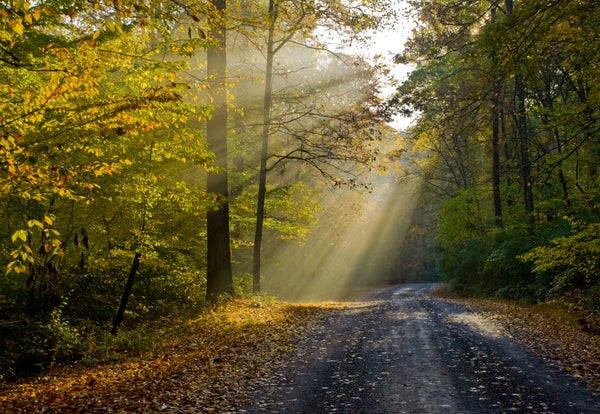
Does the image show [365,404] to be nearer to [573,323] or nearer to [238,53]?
[573,323]

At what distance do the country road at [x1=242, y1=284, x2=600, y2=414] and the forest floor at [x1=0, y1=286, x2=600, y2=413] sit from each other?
1.55 ft

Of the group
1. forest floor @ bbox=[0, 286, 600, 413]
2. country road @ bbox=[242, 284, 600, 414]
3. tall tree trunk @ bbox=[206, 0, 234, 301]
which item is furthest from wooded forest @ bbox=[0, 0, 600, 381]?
country road @ bbox=[242, 284, 600, 414]

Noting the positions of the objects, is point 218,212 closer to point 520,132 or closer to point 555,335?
point 555,335

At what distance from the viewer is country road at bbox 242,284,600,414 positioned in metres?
6.77

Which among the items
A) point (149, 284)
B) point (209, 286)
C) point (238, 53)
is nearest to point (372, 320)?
point (209, 286)

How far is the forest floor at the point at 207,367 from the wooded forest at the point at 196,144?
117 centimetres

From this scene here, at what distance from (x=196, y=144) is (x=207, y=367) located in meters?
6.12

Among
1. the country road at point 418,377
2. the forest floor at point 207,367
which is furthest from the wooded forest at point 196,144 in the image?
the country road at point 418,377

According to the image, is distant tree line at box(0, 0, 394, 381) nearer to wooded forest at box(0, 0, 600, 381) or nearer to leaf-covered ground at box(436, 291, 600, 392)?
wooded forest at box(0, 0, 600, 381)

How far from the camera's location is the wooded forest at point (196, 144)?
25.5 feet

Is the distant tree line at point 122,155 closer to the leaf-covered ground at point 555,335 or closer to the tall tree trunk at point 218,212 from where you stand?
the tall tree trunk at point 218,212

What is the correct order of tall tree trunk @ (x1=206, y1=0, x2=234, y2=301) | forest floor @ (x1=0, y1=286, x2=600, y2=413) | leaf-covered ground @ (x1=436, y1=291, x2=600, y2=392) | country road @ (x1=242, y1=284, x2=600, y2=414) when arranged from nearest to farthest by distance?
country road @ (x1=242, y1=284, x2=600, y2=414) → forest floor @ (x1=0, y1=286, x2=600, y2=413) → leaf-covered ground @ (x1=436, y1=291, x2=600, y2=392) → tall tree trunk @ (x1=206, y1=0, x2=234, y2=301)

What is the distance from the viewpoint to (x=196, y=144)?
43.1 feet

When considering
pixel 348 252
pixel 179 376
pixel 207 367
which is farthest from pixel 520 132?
pixel 348 252
